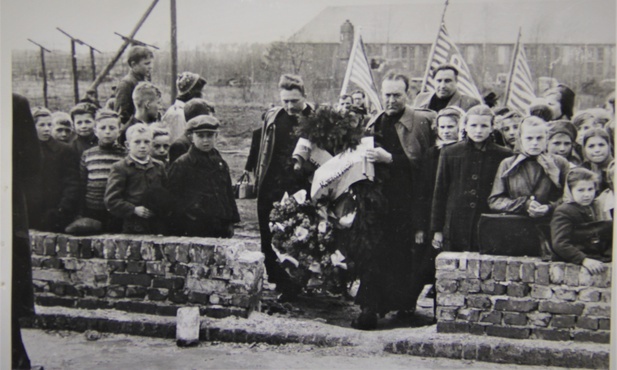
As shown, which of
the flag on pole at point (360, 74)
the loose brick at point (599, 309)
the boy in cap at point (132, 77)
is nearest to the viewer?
the loose brick at point (599, 309)

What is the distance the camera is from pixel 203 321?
190 inches

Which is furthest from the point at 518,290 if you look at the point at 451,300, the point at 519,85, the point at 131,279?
the point at 131,279

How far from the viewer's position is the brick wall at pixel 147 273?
16.0ft

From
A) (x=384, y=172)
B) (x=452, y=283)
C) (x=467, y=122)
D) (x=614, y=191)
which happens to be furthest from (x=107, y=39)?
(x=614, y=191)

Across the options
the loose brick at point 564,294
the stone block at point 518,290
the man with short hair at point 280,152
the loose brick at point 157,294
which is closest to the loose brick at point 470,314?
the stone block at point 518,290

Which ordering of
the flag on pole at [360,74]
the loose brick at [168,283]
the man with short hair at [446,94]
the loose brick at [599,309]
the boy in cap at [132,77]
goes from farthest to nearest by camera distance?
the boy in cap at [132,77] < the loose brick at [168,283] < the flag on pole at [360,74] < the man with short hair at [446,94] < the loose brick at [599,309]

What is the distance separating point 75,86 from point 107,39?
43 centimetres

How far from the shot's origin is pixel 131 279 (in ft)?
16.3

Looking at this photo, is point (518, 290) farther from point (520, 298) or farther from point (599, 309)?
point (599, 309)

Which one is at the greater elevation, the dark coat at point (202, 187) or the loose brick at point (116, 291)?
the dark coat at point (202, 187)

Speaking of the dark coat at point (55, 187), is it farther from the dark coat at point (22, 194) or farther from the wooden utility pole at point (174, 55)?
the wooden utility pole at point (174, 55)

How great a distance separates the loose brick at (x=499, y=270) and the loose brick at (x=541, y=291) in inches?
7.6

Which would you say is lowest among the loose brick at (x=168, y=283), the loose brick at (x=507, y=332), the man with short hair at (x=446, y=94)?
the loose brick at (x=507, y=332)

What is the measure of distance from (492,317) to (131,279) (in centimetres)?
249
